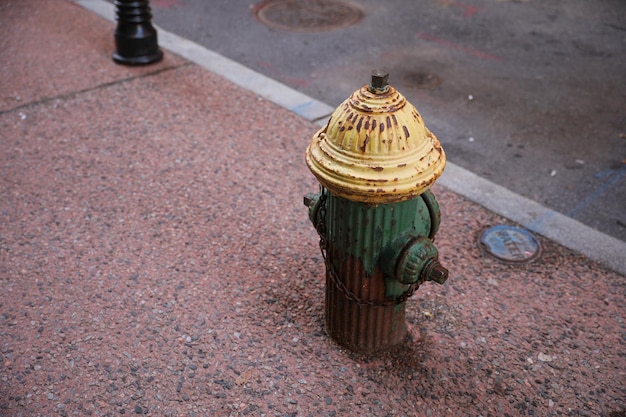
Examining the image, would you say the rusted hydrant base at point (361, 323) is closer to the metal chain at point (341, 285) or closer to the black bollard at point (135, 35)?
the metal chain at point (341, 285)

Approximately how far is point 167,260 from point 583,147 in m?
3.63

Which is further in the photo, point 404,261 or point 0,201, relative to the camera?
point 0,201

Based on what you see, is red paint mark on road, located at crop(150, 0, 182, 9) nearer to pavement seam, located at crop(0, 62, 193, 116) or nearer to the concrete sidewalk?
pavement seam, located at crop(0, 62, 193, 116)

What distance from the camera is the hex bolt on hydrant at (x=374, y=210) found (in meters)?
2.62

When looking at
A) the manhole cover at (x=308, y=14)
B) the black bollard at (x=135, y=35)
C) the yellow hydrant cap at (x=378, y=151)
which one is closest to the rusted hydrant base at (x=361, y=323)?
the yellow hydrant cap at (x=378, y=151)

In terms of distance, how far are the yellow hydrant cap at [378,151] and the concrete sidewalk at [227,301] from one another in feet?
3.50

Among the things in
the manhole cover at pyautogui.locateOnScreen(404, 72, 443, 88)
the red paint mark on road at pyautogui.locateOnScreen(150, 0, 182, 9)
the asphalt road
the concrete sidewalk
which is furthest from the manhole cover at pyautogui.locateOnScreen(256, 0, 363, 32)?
the concrete sidewalk

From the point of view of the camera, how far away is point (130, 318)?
11.6 feet

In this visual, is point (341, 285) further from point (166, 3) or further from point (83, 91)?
point (166, 3)

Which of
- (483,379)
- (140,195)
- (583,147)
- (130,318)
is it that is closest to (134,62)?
(140,195)

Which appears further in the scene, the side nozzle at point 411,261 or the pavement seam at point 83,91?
the pavement seam at point 83,91

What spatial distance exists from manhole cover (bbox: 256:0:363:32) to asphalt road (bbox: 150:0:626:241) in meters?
0.03

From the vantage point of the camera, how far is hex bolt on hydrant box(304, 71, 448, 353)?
262 centimetres

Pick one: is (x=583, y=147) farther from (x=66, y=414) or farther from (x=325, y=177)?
(x=66, y=414)
